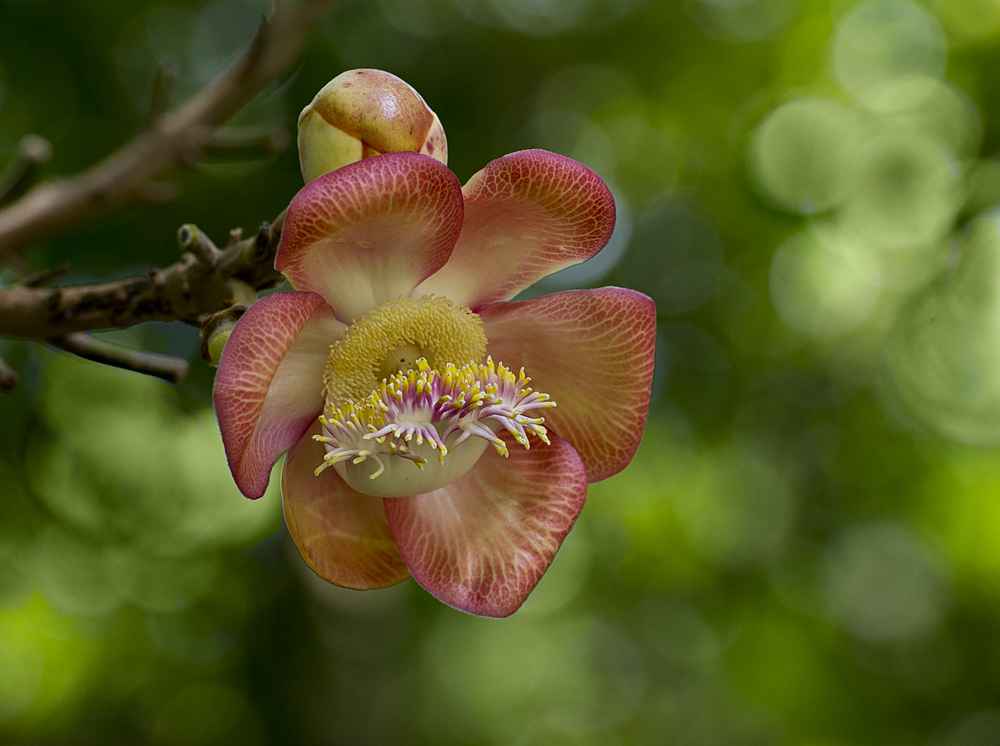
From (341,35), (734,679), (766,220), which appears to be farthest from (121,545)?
(766,220)

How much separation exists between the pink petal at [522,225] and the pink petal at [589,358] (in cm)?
4

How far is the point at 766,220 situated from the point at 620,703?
4609 millimetres

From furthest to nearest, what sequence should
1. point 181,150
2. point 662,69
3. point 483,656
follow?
point 483,656 → point 662,69 → point 181,150

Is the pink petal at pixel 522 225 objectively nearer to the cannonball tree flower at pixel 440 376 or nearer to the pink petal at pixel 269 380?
the cannonball tree flower at pixel 440 376

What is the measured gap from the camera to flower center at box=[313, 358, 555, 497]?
780mm

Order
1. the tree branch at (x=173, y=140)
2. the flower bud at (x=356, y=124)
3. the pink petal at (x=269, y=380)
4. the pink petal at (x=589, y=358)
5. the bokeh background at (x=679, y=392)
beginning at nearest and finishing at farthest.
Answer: the pink petal at (x=269, y=380) < the flower bud at (x=356, y=124) < the pink petal at (x=589, y=358) < the tree branch at (x=173, y=140) < the bokeh background at (x=679, y=392)

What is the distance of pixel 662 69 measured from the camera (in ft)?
16.8

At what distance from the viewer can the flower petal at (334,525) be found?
872mm

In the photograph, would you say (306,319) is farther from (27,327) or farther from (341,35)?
(341,35)

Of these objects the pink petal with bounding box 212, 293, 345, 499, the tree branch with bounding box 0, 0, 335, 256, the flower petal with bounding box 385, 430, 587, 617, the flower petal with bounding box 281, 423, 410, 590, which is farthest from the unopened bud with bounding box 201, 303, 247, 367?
the tree branch with bounding box 0, 0, 335, 256

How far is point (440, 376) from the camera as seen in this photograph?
82 cm

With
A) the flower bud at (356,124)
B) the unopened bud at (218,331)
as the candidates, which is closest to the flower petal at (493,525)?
the unopened bud at (218,331)

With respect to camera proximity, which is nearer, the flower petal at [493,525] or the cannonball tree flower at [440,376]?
the cannonball tree flower at [440,376]

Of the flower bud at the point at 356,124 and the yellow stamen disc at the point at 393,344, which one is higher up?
the flower bud at the point at 356,124
